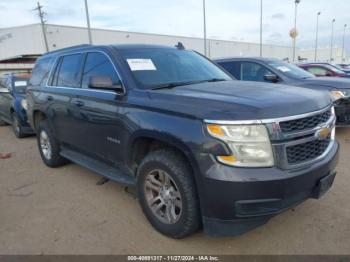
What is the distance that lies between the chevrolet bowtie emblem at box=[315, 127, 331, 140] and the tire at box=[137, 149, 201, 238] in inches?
45.9

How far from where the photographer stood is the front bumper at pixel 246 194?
2.39 meters

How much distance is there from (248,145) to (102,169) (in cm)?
214

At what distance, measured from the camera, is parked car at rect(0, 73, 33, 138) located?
304 inches

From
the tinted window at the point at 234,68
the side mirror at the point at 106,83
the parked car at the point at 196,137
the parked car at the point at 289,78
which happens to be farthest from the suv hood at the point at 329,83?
the side mirror at the point at 106,83

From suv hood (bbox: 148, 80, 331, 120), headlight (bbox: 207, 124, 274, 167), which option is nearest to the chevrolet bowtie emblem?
suv hood (bbox: 148, 80, 331, 120)

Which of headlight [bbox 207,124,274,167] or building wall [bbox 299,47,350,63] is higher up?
headlight [bbox 207,124,274,167]

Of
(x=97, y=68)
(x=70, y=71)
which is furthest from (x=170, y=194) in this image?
(x=70, y=71)

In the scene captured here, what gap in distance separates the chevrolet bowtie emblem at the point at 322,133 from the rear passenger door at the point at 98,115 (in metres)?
1.94

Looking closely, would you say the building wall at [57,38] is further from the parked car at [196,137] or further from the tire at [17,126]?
the parked car at [196,137]

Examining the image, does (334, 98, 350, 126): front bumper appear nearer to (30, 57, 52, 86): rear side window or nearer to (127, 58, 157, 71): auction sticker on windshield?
(127, 58, 157, 71): auction sticker on windshield

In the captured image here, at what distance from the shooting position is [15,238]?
3229 mm

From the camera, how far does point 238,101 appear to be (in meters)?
2.60

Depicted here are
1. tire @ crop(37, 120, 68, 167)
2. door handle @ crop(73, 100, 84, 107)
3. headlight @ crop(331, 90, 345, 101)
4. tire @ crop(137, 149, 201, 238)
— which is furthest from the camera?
headlight @ crop(331, 90, 345, 101)

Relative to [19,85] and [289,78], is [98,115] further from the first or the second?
[19,85]
